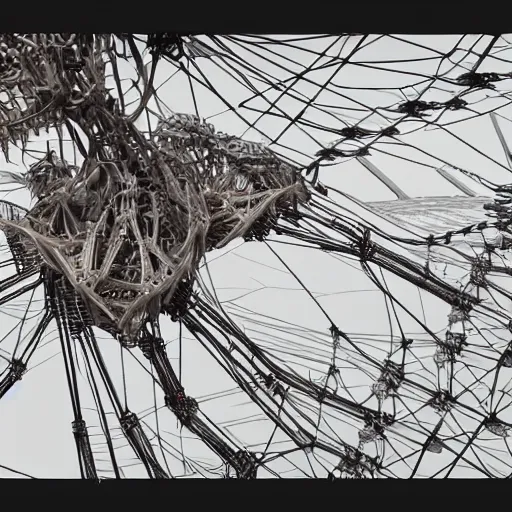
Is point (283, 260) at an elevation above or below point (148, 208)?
below

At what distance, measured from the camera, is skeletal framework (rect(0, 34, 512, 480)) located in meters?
1.86

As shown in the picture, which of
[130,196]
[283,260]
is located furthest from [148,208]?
[283,260]

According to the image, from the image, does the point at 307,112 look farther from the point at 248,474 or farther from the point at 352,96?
the point at 248,474

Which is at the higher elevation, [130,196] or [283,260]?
[130,196]

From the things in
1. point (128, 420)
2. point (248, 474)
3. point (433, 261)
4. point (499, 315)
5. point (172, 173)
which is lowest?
point (248, 474)

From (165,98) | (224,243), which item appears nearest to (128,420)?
(224,243)

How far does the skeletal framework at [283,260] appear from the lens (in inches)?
73.2

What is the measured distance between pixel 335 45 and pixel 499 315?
2.47 ft

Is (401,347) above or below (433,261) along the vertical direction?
below

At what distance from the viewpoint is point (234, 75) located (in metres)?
1.88

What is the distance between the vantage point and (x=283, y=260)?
1.88 metres

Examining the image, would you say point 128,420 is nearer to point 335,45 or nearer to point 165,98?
point 165,98

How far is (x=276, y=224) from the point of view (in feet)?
6.21

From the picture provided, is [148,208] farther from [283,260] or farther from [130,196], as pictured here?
[283,260]
